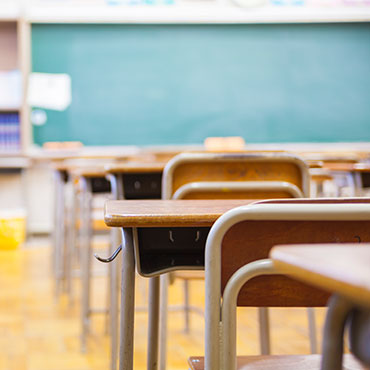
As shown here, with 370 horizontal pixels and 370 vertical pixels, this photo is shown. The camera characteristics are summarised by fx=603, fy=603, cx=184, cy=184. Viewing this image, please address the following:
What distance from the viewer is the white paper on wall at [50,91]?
5.80 m

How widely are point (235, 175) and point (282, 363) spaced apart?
81cm

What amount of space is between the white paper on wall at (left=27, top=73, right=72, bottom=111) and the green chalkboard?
61 millimetres

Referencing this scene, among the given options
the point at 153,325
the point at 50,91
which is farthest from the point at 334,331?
the point at 50,91

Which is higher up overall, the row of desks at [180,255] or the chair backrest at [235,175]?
the chair backrest at [235,175]

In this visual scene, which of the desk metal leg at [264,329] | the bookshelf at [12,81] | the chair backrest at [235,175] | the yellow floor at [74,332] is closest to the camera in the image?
the chair backrest at [235,175]

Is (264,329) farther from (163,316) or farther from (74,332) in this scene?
(74,332)

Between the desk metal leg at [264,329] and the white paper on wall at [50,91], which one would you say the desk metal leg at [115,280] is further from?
the white paper on wall at [50,91]

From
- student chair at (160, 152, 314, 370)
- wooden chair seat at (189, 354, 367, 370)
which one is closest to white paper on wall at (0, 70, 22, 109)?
student chair at (160, 152, 314, 370)

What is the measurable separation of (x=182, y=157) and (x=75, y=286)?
97.1 inches

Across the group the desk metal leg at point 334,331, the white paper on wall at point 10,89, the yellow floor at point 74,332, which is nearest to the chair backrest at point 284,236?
the desk metal leg at point 334,331

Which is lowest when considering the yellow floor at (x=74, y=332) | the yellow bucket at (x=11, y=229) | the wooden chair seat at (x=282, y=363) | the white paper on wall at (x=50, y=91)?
the yellow floor at (x=74, y=332)

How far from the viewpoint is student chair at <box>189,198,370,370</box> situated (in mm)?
777

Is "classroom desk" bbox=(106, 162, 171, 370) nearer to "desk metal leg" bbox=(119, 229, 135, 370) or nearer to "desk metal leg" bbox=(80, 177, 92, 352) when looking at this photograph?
"desk metal leg" bbox=(80, 177, 92, 352)

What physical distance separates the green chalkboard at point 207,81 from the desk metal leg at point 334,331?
18.0 ft
